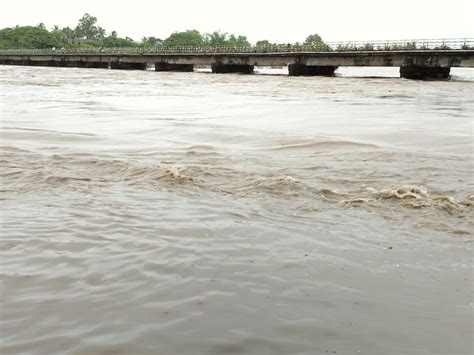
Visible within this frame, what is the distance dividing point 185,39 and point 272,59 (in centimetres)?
11738

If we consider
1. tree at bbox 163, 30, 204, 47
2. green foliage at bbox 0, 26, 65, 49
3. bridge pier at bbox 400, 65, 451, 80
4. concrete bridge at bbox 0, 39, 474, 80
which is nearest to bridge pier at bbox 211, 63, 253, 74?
concrete bridge at bbox 0, 39, 474, 80

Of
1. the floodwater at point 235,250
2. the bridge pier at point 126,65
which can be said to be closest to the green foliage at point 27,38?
the bridge pier at point 126,65

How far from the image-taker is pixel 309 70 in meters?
58.7

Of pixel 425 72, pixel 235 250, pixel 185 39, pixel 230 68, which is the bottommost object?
pixel 235 250

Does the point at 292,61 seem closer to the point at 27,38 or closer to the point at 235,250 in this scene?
the point at 235,250

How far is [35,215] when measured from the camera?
5.11 m

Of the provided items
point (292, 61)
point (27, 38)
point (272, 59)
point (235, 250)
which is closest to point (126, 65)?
point (272, 59)

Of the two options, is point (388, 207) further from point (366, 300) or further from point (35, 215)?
point (35, 215)

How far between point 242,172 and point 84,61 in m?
86.0

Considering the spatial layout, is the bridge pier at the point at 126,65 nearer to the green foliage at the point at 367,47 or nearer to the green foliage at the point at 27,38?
the green foliage at the point at 367,47

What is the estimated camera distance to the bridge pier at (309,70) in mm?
57781

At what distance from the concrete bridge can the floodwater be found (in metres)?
41.5

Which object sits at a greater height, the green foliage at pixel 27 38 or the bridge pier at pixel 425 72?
the green foliage at pixel 27 38

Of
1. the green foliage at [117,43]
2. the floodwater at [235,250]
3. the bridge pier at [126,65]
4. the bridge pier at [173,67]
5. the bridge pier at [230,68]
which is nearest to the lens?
the floodwater at [235,250]
